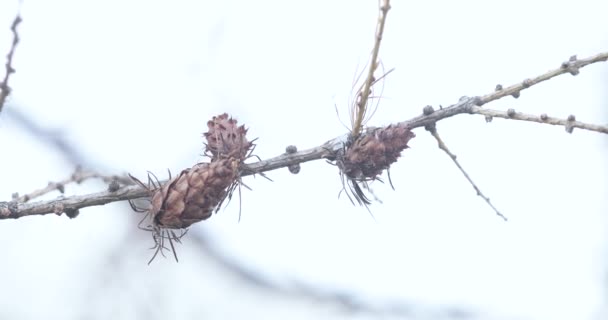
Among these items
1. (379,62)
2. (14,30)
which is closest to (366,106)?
(379,62)

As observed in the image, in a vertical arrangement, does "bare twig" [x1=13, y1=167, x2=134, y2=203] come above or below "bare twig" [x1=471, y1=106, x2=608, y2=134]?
below

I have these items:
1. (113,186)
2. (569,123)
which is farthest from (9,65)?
(569,123)

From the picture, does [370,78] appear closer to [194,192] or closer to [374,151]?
[374,151]

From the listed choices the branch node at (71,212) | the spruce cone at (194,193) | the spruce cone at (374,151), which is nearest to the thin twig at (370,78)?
the spruce cone at (374,151)

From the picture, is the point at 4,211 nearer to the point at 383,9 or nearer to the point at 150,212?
the point at 150,212

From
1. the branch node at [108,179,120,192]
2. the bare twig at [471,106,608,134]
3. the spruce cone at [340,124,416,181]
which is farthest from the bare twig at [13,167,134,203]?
the bare twig at [471,106,608,134]

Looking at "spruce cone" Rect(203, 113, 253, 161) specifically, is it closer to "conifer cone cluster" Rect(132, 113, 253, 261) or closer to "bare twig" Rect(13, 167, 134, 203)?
"conifer cone cluster" Rect(132, 113, 253, 261)

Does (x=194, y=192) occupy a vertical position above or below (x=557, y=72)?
below
